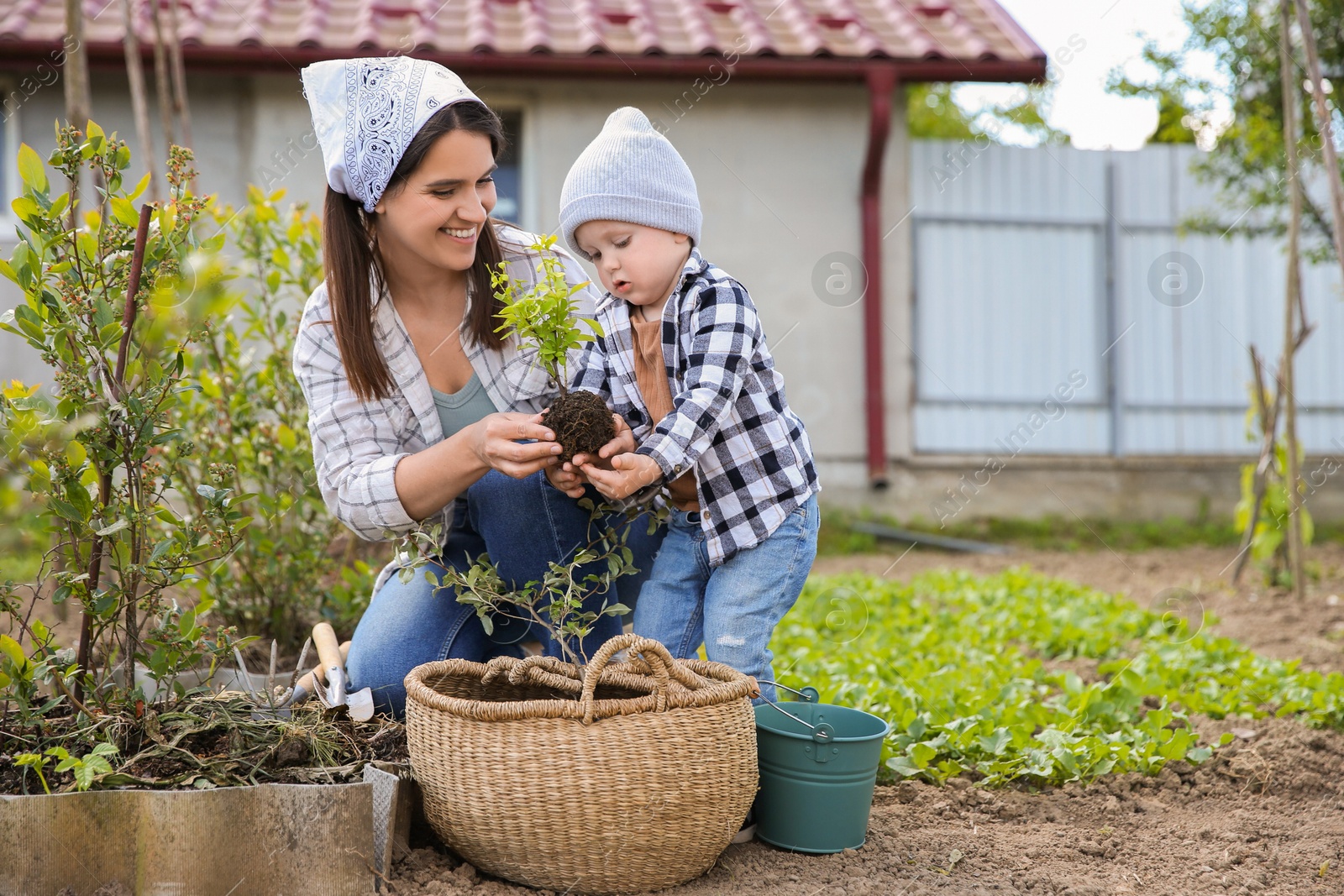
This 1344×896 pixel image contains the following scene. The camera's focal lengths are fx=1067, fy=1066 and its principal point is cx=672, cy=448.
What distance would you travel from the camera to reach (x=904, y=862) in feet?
6.51

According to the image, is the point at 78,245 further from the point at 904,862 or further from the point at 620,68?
the point at 620,68

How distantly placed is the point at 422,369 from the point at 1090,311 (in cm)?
594

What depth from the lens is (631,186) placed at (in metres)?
2.13

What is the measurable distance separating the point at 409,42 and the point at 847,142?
Result: 2.65 m

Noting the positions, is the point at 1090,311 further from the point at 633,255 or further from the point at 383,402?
the point at 383,402

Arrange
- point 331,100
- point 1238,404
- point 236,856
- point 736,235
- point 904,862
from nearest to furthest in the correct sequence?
point 236,856, point 904,862, point 331,100, point 736,235, point 1238,404

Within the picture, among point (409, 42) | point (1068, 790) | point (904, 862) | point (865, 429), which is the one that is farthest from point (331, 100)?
point (865, 429)

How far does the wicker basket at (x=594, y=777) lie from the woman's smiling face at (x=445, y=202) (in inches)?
34.8

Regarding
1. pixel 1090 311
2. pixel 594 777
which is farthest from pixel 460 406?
pixel 1090 311

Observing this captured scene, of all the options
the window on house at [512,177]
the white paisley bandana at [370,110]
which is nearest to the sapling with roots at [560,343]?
the white paisley bandana at [370,110]

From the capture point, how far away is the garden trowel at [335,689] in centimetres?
217

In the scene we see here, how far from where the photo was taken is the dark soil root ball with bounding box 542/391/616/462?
6.30 feet

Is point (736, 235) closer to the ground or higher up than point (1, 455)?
higher up

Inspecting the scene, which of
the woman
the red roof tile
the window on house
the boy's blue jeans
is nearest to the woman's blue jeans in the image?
the woman
